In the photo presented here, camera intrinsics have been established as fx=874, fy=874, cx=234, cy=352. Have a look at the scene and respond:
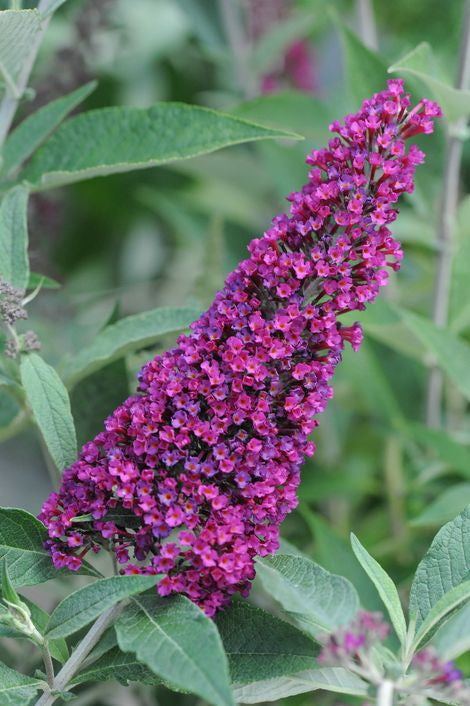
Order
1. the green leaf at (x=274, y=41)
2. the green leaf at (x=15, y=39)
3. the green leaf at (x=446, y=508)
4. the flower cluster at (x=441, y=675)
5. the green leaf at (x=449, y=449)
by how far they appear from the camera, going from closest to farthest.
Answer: the flower cluster at (x=441, y=675)
the green leaf at (x=15, y=39)
the green leaf at (x=446, y=508)
the green leaf at (x=449, y=449)
the green leaf at (x=274, y=41)

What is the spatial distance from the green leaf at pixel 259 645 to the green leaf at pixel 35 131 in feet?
1.87

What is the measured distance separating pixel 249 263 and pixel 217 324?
6 centimetres

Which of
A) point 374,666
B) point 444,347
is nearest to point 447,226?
point 444,347

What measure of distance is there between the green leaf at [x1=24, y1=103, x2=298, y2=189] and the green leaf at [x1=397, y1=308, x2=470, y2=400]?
0.30 m

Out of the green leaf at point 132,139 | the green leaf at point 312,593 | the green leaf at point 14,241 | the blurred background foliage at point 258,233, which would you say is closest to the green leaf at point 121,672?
the green leaf at point 312,593

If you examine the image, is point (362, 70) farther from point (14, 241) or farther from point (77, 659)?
point (77, 659)

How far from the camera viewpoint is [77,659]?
0.73 metres

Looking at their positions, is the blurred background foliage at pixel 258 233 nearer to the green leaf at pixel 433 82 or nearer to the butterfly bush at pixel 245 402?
the green leaf at pixel 433 82

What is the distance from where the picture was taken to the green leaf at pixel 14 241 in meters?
0.84

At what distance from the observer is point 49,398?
0.78 metres

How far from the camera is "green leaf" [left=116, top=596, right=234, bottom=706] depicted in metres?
0.58

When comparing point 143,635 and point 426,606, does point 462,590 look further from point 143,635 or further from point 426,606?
point 143,635

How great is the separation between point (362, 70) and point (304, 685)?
77 cm

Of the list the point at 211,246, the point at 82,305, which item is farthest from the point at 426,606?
the point at 82,305
